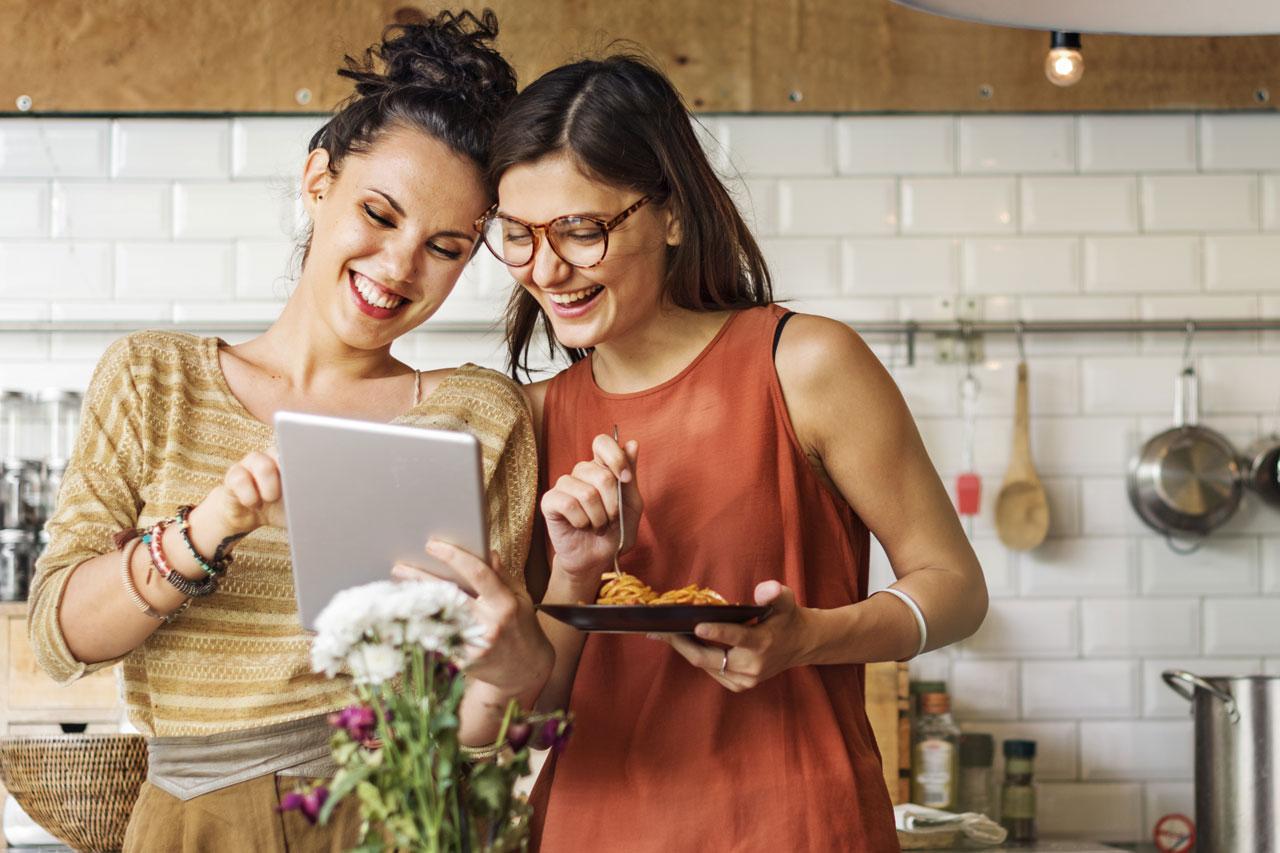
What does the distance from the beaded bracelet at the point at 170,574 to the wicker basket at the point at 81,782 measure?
0.85 metres

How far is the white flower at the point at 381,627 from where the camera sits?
1009 millimetres

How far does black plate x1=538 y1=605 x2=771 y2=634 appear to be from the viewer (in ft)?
4.08

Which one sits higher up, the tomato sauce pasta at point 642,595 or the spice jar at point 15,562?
the tomato sauce pasta at point 642,595

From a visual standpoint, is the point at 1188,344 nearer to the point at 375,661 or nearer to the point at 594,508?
the point at 594,508

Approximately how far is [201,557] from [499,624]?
30cm

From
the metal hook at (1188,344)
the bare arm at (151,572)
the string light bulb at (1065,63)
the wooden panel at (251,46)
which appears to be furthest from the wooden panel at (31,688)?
the metal hook at (1188,344)

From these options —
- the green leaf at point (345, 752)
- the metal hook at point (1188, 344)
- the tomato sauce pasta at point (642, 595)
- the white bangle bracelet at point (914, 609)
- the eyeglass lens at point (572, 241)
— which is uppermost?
the metal hook at point (1188, 344)

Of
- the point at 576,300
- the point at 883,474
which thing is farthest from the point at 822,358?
the point at 576,300

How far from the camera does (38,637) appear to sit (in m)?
1.49

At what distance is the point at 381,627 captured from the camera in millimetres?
1014

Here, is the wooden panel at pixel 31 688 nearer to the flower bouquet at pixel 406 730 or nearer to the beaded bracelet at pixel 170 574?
the beaded bracelet at pixel 170 574

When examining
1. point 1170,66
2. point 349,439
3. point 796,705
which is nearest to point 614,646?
point 796,705

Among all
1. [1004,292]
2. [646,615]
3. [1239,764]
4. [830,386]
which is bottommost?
[1239,764]

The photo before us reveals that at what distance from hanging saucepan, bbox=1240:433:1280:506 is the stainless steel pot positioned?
2.33 feet
